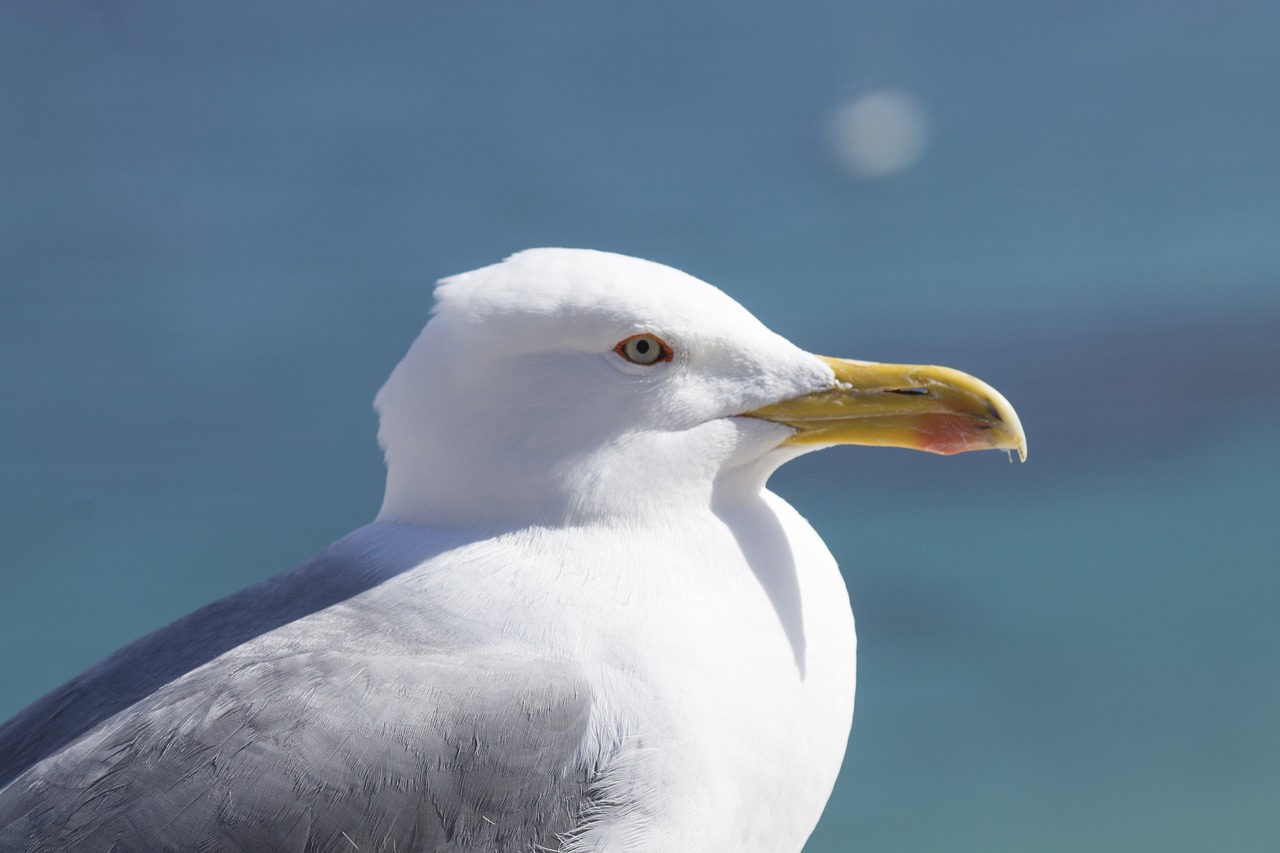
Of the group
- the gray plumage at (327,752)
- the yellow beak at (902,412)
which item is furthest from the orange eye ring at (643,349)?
the gray plumage at (327,752)

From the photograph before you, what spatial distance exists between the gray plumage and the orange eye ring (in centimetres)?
26

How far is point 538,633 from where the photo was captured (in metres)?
1.13

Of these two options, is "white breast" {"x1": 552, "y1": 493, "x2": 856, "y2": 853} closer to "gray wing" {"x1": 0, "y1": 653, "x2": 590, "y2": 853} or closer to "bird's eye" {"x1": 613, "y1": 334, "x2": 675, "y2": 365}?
"gray wing" {"x1": 0, "y1": 653, "x2": 590, "y2": 853}

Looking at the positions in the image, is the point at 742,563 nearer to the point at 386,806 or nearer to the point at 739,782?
the point at 739,782

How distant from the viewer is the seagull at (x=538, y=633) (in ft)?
3.46

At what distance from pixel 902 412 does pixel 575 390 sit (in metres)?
0.29

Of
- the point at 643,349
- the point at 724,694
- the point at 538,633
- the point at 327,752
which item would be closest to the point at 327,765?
the point at 327,752

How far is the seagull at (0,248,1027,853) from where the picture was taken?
1.05 metres

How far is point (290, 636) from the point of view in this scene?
1.15 metres

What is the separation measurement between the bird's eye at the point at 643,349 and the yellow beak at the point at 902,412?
0.34 feet

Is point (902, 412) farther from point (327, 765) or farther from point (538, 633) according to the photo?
point (327, 765)

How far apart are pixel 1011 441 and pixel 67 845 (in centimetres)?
82

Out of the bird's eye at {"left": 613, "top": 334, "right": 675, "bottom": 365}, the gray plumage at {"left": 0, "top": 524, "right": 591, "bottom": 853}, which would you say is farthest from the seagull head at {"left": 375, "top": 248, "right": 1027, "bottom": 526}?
the gray plumage at {"left": 0, "top": 524, "right": 591, "bottom": 853}

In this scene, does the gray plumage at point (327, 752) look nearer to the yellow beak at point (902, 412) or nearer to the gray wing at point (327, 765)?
the gray wing at point (327, 765)
